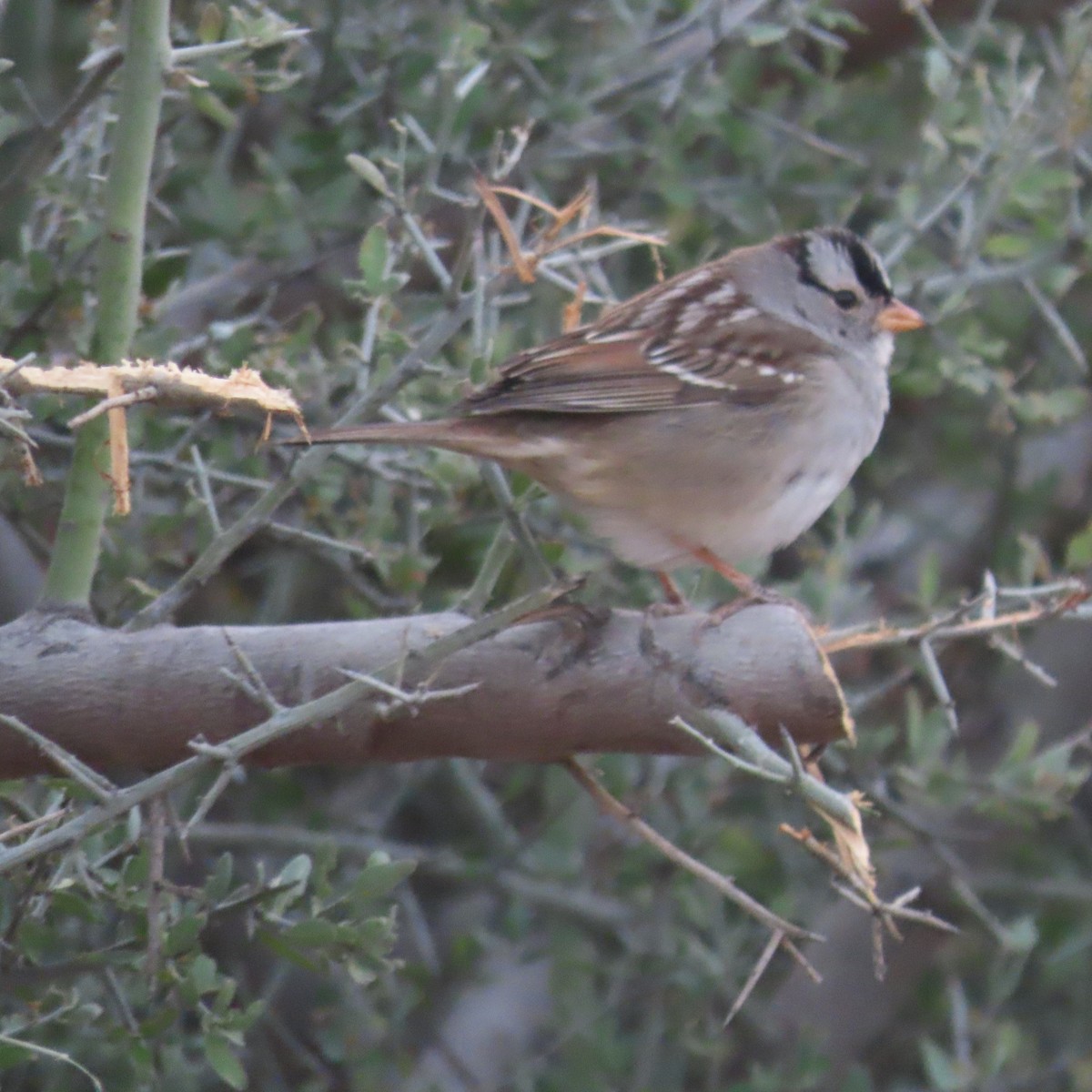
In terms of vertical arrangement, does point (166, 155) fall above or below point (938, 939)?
above

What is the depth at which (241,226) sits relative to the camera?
10.9 feet

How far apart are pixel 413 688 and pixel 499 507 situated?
482 mm

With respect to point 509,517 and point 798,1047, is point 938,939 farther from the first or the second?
point 509,517

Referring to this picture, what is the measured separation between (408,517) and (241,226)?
634 millimetres

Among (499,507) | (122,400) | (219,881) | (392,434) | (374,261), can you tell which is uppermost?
(122,400)

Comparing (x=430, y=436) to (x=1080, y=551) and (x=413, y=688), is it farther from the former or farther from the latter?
(x=1080, y=551)

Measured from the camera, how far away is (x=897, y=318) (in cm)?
→ 346

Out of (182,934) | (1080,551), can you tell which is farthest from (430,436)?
(1080,551)

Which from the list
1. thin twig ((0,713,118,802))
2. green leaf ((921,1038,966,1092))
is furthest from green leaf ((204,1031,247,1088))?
green leaf ((921,1038,966,1092))

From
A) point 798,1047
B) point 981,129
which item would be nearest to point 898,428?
point 981,129

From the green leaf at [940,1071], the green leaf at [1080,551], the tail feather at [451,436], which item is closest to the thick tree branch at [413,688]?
the tail feather at [451,436]

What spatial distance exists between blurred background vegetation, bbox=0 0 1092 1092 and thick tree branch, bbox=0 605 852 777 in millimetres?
202

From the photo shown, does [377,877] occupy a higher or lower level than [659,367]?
lower

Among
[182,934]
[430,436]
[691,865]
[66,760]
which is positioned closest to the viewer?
[66,760]
